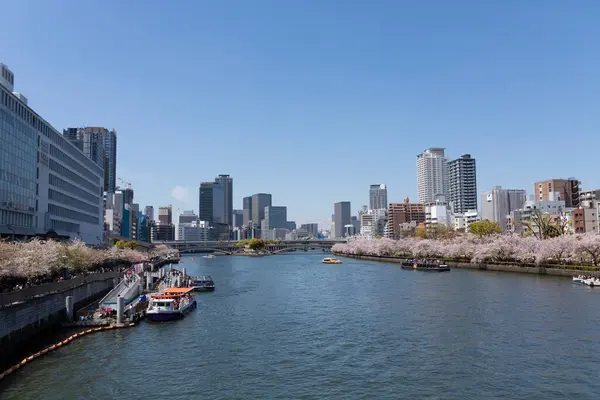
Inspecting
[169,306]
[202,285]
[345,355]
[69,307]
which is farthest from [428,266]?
[69,307]

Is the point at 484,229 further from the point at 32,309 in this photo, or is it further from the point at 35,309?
the point at 32,309

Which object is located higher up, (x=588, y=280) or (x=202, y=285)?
(x=588, y=280)

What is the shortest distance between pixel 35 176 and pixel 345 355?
7368 centimetres

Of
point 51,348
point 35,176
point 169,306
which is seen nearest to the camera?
point 51,348

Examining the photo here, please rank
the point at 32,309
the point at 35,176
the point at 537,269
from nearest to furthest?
the point at 32,309, the point at 35,176, the point at 537,269

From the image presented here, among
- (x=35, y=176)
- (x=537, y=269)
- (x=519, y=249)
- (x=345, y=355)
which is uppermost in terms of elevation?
(x=35, y=176)

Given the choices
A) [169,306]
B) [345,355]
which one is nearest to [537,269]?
[345,355]

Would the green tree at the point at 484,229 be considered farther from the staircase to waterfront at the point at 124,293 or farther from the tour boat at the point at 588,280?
the staircase to waterfront at the point at 124,293

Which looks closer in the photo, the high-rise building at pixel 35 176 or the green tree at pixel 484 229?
the high-rise building at pixel 35 176

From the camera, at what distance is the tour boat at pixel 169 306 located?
5047 cm

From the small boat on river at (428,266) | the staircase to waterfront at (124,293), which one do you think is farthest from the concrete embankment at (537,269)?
the staircase to waterfront at (124,293)

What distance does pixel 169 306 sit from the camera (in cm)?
5216

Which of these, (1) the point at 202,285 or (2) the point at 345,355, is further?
(1) the point at 202,285

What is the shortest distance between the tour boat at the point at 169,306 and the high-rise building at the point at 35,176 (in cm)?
3204
